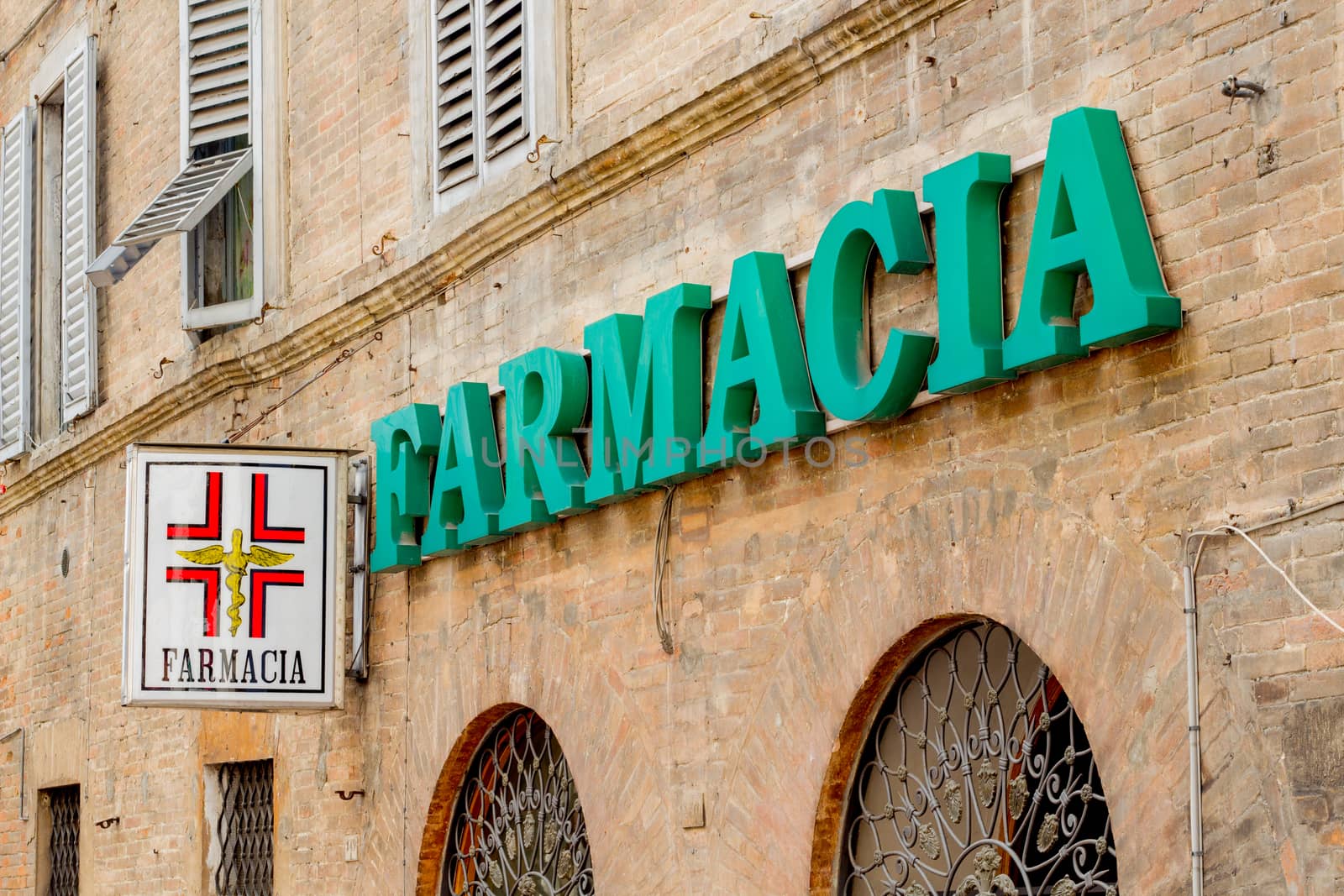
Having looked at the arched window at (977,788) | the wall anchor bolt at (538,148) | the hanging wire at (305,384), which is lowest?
the arched window at (977,788)

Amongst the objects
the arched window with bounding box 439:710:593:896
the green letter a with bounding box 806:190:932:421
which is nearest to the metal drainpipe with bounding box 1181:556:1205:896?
the green letter a with bounding box 806:190:932:421

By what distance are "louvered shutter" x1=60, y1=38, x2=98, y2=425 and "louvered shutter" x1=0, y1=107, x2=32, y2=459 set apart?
441 mm

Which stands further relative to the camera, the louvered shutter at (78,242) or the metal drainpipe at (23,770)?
the metal drainpipe at (23,770)

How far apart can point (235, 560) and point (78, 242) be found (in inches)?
195

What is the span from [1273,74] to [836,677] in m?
2.53

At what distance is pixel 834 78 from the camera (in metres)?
7.29

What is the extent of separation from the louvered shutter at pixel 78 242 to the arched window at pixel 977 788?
8.14m

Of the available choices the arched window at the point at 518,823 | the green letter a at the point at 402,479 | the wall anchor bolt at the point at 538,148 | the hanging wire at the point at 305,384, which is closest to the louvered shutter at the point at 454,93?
the wall anchor bolt at the point at 538,148

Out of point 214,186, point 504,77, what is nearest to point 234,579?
point 504,77

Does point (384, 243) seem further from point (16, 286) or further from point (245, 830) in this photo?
point (16, 286)

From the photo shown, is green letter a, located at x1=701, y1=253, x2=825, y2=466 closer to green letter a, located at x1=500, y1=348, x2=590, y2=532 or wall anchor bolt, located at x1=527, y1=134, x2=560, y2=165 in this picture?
green letter a, located at x1=500, y1=348, x2=590, y2=532

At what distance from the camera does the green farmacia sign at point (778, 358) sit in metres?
5.86

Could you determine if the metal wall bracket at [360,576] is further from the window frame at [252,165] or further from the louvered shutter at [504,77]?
the louvered shutter at [504,77]

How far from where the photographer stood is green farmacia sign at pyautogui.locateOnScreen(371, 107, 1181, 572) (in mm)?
5863
